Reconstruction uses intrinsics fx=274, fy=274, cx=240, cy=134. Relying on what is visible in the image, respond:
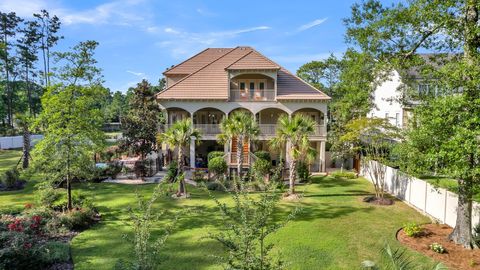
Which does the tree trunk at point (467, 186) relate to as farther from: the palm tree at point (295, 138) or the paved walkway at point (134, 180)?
the paved walkway at point (134, 180)

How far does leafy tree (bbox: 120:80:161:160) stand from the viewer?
24.5m

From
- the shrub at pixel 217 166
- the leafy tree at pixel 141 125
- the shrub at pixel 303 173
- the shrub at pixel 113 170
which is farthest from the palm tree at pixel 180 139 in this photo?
the shrub at pixel 303 173

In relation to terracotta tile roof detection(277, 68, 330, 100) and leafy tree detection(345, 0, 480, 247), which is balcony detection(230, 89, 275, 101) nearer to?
terracotta tile roof detection(277, 68, 330, 100)

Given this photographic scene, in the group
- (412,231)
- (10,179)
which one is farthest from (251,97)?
(10,179)

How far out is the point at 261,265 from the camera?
520 centimetres

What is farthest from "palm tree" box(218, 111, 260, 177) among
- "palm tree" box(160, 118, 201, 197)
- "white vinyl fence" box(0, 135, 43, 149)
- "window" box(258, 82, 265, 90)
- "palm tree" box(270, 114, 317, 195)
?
"white vinyl fence" box(0, 135, 43, 149)

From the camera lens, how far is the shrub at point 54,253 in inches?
349

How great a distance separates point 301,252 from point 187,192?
9627 millimetres

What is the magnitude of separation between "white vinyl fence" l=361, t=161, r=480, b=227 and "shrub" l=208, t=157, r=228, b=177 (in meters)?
10.4

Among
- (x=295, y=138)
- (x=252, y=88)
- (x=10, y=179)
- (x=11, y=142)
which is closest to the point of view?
(x=295, y=138)

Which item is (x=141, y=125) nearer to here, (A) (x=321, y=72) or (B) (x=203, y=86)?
(B) (x=203, y=86)

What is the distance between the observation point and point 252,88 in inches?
1011

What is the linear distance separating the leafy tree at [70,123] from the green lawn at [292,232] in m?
2.97

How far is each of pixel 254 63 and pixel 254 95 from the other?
112 inches
